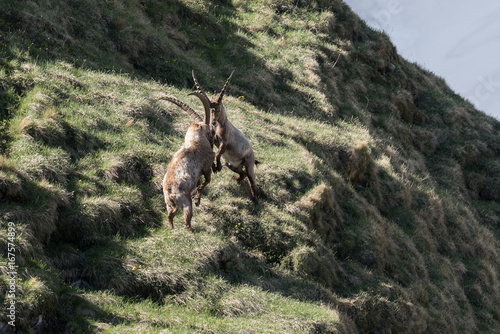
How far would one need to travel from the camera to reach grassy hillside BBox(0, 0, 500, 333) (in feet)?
30.1

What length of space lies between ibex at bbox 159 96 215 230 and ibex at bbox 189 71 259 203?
0.56 metres

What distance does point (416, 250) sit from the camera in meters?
16.6

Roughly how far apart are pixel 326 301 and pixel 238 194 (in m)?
3.79

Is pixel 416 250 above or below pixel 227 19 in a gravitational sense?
below

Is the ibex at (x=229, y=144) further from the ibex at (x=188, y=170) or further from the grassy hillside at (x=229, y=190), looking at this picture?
the grassy hillside at (x=229, y=190)

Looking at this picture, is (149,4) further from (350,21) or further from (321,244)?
(321,244)

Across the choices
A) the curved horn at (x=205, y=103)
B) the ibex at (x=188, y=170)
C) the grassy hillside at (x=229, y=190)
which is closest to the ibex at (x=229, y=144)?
the curved horn at (x=205, y=103)

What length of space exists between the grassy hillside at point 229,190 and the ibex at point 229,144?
2.30 ft

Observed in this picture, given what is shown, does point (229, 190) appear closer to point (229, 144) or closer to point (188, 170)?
point (229, 144)

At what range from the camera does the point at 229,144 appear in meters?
11.9

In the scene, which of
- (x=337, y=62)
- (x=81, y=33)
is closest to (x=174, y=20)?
(x=81, y=33)

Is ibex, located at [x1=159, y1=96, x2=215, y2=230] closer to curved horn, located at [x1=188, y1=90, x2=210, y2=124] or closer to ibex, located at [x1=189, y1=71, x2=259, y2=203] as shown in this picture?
curved horn, located at [x1=188, y1=90, x2=210, y2=124]

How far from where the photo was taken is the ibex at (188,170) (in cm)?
925

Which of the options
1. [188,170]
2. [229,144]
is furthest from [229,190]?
[188,170]
